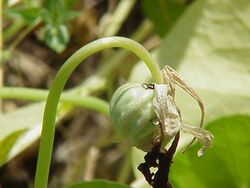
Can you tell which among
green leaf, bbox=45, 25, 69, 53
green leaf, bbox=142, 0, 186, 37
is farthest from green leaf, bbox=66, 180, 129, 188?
green leaf, bbox=142, 0, 186, 37

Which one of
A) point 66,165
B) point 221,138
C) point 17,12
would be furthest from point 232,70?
point 66,165

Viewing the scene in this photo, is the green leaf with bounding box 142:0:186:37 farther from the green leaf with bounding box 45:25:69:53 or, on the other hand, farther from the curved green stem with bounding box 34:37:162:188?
the curved green stem with bounding box 34:37:162:188

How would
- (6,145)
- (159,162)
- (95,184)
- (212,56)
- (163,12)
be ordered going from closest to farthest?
(159,162) < (95,184) < (6,145) < (212,56) < (163,12)

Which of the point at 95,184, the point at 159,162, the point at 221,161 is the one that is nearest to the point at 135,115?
the point at 159,162

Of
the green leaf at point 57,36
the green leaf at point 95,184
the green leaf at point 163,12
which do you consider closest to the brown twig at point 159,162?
the green leaf at point 95,184

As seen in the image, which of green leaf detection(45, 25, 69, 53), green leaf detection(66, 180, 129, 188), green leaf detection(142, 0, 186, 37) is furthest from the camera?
green leaf detection(142, 0, 186, 37)

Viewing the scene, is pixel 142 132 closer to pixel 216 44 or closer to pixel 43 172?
pixel 43 172

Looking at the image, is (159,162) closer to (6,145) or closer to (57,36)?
(6,145)
